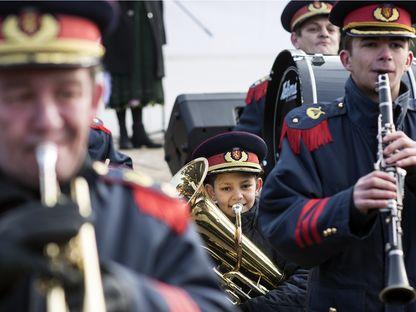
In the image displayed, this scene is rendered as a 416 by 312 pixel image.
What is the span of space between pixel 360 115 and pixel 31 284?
82.8 inches

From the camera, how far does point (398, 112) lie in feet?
14.2

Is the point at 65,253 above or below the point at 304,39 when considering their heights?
above

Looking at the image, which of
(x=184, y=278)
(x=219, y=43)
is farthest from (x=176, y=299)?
(x=219, y=43)

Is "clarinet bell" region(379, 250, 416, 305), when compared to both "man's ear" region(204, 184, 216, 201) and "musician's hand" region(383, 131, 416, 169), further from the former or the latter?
"man's ear" region(204, 184, 216, 201)

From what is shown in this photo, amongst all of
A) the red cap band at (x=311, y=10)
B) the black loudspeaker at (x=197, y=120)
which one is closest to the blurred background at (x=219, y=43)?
the black loudspeaker at (x=197, y=120)

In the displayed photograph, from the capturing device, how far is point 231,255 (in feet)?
19.5

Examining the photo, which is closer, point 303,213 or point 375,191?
point 375,191

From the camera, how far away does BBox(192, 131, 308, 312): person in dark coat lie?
5.80 m

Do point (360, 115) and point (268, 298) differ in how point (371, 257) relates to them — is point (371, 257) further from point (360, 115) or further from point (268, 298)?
point (268, 298)

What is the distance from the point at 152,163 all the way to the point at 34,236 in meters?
8.61

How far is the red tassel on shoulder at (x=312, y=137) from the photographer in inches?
171

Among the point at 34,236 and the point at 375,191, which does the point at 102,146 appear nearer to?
the point at 375,191

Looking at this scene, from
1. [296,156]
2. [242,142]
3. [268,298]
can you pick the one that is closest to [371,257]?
[296,156]

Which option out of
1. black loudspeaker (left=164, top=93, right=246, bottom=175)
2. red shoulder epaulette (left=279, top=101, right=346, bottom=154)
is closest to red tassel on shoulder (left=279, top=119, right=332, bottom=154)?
red shoulder epaulette (left=279, top=101, right=346, bottom=154)
